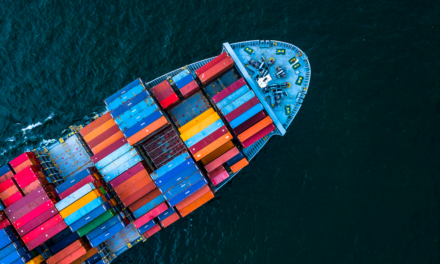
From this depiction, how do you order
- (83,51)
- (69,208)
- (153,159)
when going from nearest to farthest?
(69,208), (153,159), (83,51)

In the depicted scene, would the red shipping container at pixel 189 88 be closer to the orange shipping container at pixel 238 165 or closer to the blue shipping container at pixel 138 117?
the blue shipping container at pixel 138 117

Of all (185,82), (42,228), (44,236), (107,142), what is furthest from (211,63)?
(44,236)

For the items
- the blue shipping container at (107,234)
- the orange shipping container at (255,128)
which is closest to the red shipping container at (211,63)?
the orange shipping container at (255,128)

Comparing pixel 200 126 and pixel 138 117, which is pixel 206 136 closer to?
pixel 200 126

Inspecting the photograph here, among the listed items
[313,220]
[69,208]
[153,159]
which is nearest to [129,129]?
[153,159]

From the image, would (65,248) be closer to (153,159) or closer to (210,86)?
(153,159)

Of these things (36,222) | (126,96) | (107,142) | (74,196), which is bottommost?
(36,222)

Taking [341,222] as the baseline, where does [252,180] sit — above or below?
above
